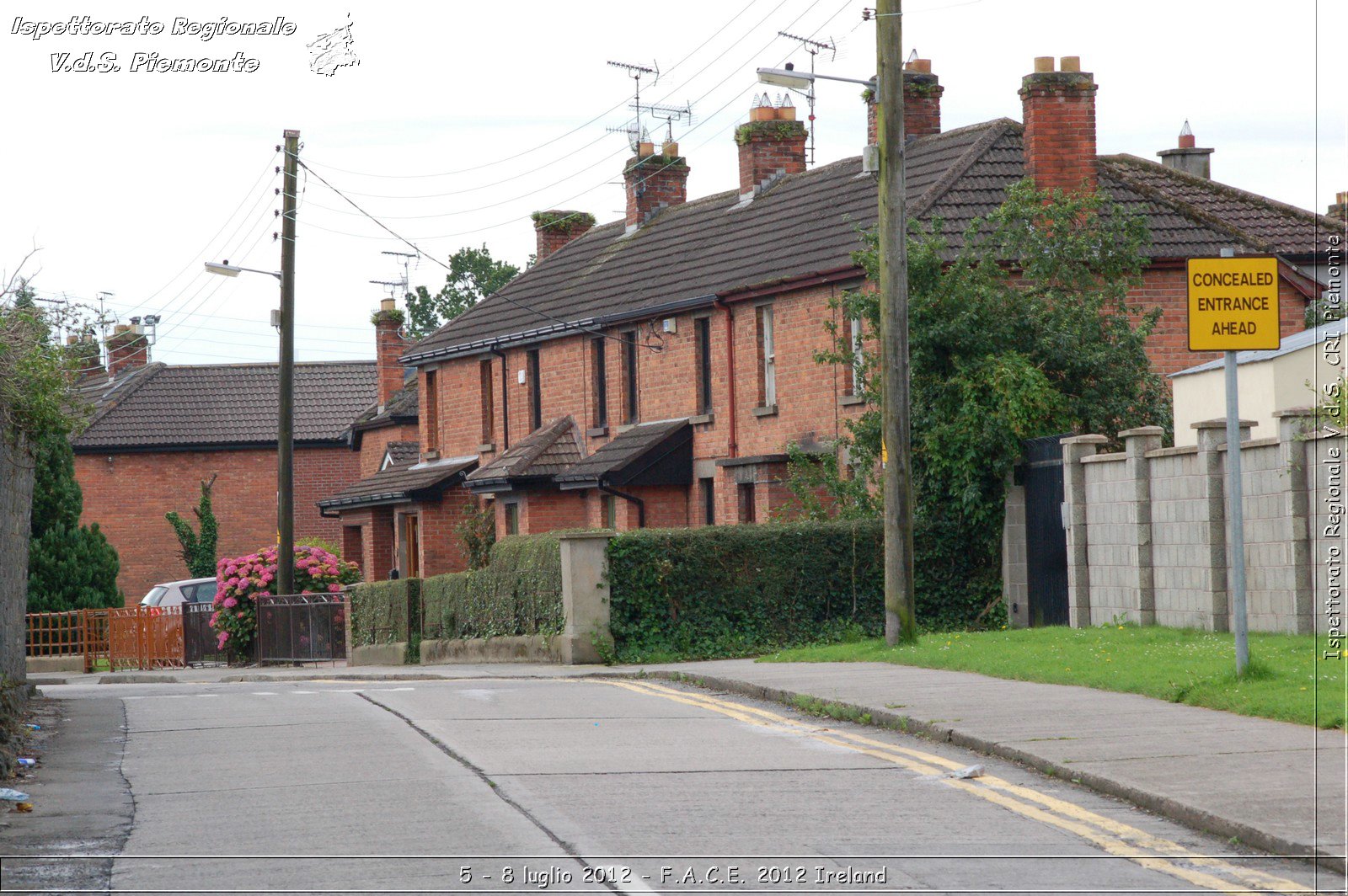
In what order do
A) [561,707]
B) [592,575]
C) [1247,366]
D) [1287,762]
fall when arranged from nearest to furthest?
[1287,762]
[561,707]
[1247,366]
[592,575]

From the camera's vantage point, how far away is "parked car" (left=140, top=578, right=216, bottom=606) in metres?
40.8

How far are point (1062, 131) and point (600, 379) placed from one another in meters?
11.8

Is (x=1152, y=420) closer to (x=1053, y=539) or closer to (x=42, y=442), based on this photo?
(x=1053, y=539)

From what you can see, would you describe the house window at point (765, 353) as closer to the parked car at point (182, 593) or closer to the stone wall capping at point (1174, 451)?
the stone wall capping at point (1174, 451)

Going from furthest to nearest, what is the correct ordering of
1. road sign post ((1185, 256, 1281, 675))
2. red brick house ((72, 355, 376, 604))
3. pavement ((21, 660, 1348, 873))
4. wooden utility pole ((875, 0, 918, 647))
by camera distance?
red brick house ((72, 355, 376, 604)) → wooden utility pole ((875, 0, 918, 647)) → road sign post ((1185, 256, 1281, 675)) → pavement ((21, 660, 1348, 873))

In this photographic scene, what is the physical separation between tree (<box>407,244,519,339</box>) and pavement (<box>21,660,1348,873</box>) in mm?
67996

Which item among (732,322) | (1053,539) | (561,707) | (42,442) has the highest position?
(732,322)

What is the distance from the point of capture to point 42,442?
1625 centimetres

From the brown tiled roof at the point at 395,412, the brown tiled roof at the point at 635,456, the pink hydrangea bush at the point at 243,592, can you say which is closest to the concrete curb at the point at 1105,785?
the brown tiled roof at the point at 635,456

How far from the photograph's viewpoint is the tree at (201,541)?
5141cm

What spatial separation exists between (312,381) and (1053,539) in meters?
43.3

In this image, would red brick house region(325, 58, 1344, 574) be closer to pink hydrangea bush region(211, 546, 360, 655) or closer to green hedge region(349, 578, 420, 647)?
green hedge region(349, 578, 420, 647)

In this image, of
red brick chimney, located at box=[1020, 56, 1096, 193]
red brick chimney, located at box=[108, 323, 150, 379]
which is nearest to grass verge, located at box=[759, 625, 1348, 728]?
red brick chimney, located at box=[1020, 56, 1096, 193]

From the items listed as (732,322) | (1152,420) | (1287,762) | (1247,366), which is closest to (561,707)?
(1287,762)
